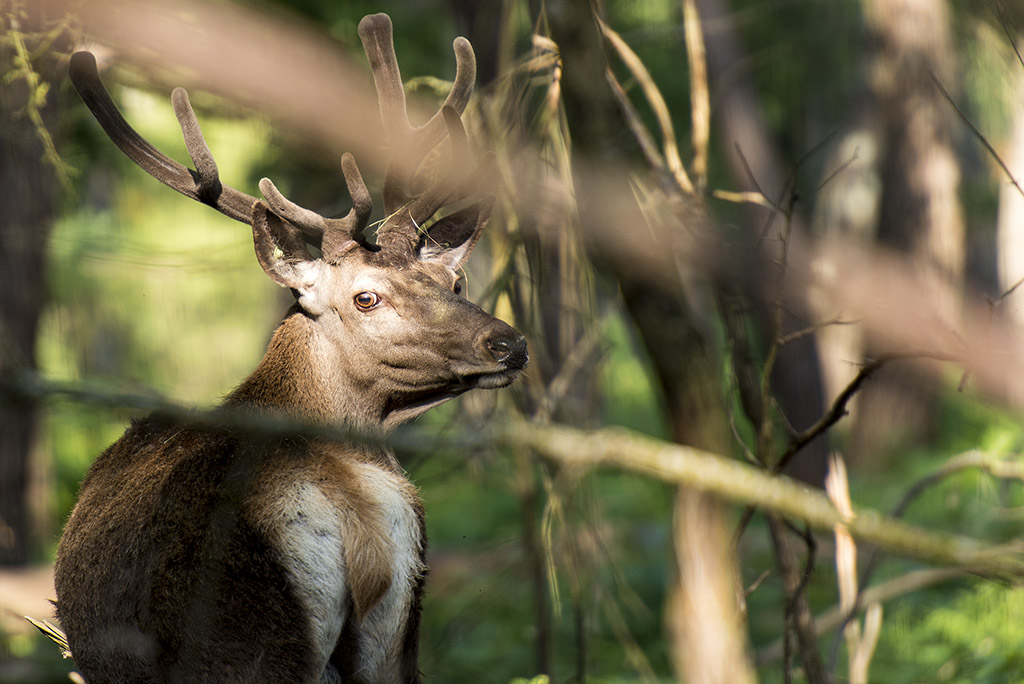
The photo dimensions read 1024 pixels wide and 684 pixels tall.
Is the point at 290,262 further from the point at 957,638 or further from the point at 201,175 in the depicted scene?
the point at 957,638

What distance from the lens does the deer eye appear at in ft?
11.1

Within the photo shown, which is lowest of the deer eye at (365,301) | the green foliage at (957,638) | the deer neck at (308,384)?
the green foliage at (957,638)

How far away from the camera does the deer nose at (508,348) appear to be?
3221 mm

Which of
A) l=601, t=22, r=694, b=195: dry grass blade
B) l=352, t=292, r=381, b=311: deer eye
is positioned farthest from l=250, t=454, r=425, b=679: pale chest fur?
l=601, t=22, r=694, b=195: dry grass blade

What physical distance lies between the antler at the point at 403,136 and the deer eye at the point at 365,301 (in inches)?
9.0

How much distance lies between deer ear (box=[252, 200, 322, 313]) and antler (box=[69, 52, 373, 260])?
3 centimetres

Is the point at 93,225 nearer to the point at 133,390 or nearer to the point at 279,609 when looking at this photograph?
the point at 279,609

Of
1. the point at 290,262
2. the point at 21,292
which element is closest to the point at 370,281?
the point at 290,262

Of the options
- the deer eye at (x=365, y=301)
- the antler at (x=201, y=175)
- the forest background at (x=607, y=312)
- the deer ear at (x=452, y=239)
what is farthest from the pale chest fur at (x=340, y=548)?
the deer ear at (x=452, y=239)

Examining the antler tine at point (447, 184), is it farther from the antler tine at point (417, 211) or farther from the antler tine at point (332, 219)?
the antler tine at point (332, 219)

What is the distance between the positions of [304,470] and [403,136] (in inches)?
51.4

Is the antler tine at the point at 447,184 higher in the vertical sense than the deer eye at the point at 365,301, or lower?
higher

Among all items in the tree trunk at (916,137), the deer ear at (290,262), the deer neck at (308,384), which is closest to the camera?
the deer neck at (308,384)

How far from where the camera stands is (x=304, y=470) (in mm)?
2799
